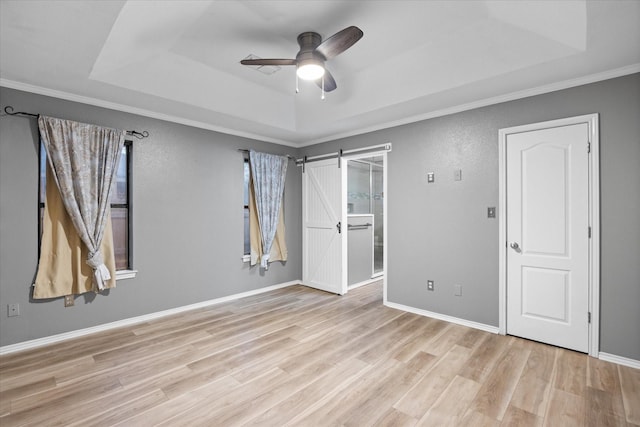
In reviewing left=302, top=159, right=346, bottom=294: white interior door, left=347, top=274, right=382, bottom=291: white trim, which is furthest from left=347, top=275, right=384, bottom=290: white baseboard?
left=302, top=159, right=346, bottom=294: white interior door

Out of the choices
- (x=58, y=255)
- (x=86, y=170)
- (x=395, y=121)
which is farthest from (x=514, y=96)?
(x=58, y=255)

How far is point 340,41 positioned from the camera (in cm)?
227

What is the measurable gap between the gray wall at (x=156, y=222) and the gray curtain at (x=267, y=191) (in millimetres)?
206

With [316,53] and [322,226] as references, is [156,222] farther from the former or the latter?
[316,53]

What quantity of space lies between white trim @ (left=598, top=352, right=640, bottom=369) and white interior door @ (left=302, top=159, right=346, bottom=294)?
302 cm

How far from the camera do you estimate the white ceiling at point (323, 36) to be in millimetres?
2129

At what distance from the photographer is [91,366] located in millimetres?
2631

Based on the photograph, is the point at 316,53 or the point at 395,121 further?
the point at 395,121

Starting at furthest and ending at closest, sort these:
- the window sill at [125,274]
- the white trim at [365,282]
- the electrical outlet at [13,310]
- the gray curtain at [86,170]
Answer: the white trim at [365,282]
the window sill at [125,274]
the gray curtain at [86,170]
the electrical outlet at [13,310]

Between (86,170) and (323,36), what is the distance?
2714 millimetres

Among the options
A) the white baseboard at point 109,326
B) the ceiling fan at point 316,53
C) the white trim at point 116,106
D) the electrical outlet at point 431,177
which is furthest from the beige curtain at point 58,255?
the electrical outlet at point 431,177

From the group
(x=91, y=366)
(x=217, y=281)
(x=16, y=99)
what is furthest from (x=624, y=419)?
(x=16, y=99)

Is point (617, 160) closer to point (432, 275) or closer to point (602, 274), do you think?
point (602, 274)

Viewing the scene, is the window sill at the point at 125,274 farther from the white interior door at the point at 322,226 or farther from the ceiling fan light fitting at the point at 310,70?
the ceiling fan light fitting at the point at 310,70
